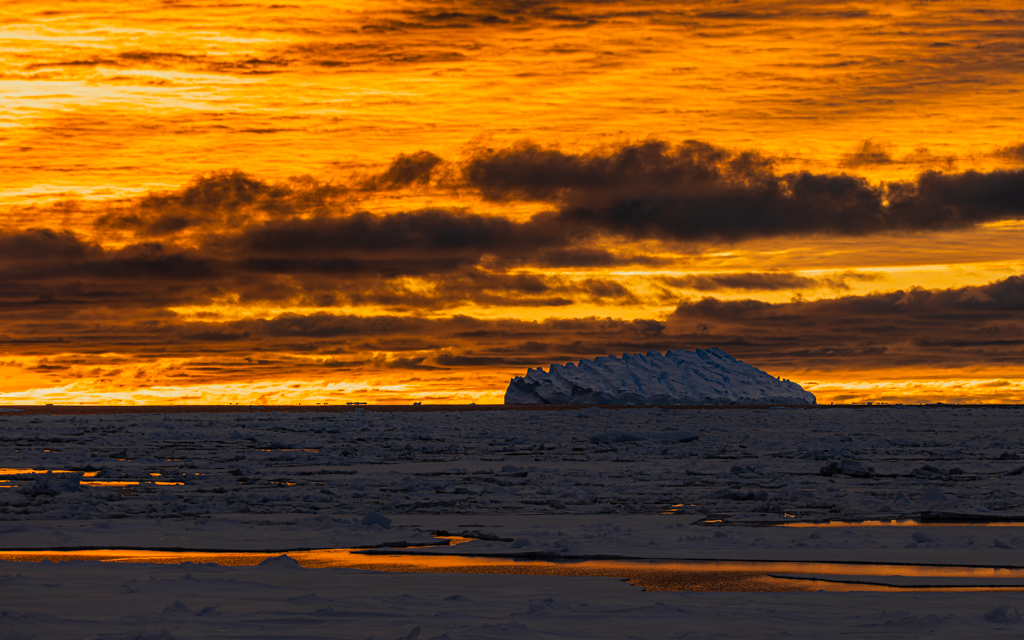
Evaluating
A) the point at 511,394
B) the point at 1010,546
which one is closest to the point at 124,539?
the point at 1010,546

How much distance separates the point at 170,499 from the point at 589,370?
6233 inches

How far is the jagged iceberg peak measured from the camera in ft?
560

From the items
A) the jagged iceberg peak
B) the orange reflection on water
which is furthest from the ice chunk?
the jagged iceberg peak

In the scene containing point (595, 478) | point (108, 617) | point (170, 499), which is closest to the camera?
point (108, 617)

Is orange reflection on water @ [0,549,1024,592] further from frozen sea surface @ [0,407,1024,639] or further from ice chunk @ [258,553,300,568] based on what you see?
frozen sea surface @ [0,407,1024,639]

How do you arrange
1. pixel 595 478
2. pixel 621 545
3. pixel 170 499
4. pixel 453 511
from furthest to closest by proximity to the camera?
pixel 595 478 < pixel 170 499 < pixel 453 511 < pixel 621 545

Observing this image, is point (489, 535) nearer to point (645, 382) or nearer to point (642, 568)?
point (642, 568)

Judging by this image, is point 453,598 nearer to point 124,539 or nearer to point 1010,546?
point 124,539

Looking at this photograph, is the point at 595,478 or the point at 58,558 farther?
the point at 595,478

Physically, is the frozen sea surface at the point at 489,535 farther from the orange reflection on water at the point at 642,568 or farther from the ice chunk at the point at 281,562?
the orange reflection on water at the point at 642,568

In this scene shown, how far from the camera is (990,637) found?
6.95 metres

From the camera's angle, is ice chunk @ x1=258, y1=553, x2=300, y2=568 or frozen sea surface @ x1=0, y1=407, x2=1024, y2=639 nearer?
frozen sea surface @ x1=0, y1=407, x2=1024, y2=639

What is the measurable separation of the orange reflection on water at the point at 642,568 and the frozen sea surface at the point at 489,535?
382 millimetres

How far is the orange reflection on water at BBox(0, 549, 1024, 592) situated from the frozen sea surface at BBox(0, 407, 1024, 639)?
0.38 metres
